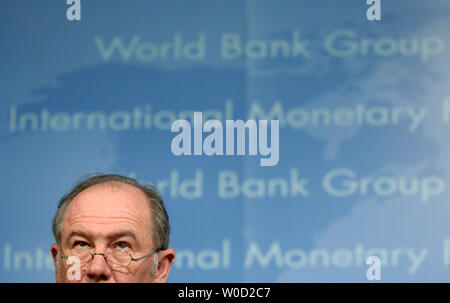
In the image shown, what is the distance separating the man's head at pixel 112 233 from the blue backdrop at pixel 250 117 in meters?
0.61

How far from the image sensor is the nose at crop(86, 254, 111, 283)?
6.51 ft

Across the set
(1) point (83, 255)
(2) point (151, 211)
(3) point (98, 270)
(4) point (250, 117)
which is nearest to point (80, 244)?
(1) point (83, 255)

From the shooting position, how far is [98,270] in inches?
78.2

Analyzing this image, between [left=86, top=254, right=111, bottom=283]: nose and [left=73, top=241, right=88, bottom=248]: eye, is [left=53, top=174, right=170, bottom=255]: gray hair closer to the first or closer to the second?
[left=73, top=241, right=88, bottom=248]: eye

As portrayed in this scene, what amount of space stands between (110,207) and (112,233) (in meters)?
0.10

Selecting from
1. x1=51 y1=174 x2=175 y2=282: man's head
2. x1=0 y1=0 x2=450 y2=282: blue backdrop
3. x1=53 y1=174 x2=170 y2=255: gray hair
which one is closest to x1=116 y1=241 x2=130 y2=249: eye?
x1=51 y1=174 x2=175 y2=282: man's head

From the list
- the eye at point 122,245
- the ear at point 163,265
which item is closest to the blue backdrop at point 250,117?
the ear at point 163,265

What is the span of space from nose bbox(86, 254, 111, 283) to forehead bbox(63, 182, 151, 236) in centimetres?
12

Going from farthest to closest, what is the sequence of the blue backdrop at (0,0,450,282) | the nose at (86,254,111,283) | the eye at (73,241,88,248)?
the blue backdrop at (0,0,450,282) < the eye at (73,241,88,248) < the nose at (86,254,111,283)

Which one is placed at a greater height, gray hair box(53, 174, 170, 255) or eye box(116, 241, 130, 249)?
gray hair box(53, 174, 170, 255)

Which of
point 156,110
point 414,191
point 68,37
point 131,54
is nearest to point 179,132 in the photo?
point 156,110

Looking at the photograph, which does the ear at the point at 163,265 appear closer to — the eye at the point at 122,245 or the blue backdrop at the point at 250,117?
the eye at the point at 122,245

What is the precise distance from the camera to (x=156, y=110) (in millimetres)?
2924
